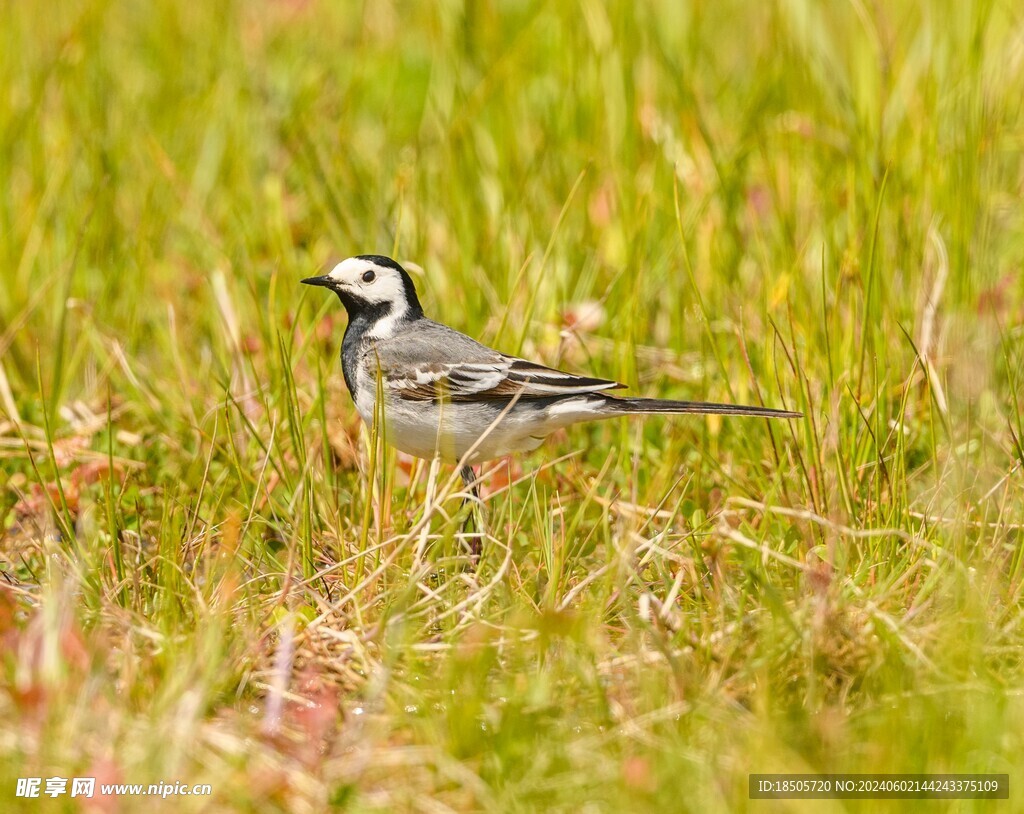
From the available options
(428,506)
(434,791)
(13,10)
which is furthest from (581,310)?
(13,10)

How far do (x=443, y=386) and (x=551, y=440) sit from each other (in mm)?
730

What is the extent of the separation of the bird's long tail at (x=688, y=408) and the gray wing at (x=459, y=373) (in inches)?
3.7

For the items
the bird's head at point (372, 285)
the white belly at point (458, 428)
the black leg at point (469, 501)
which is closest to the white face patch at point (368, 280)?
the bird's head at point (372, 285)

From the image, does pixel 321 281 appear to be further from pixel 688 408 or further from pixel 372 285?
pixel 688 408

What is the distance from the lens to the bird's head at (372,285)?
14.2 feet

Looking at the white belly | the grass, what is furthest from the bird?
the grass

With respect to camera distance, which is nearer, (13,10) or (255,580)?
(255,580)

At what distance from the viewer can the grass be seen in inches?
103

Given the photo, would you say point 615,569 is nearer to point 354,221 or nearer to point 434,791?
point 434,791

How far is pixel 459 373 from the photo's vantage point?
13.7 ft

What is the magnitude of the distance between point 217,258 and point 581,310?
1.74 m

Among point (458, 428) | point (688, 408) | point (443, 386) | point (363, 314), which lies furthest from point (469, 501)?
point (363, 314)

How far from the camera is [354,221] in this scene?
5.47 m

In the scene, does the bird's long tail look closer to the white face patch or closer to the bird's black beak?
the white face patch
